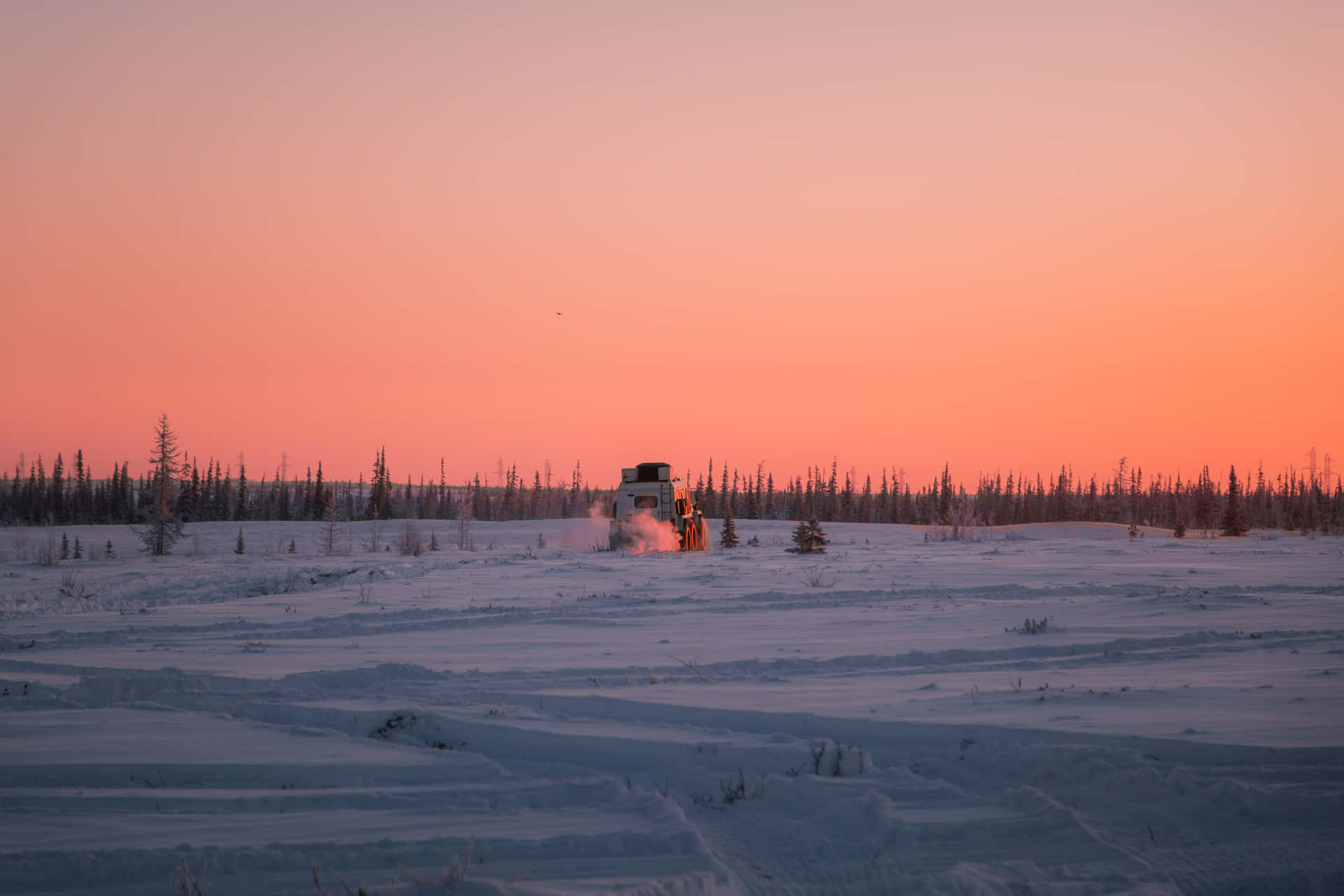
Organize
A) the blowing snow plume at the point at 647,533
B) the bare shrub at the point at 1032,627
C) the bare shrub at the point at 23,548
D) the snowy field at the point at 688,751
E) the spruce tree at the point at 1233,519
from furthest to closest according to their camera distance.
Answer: the spruce tree at the point at 1233,519, the bare shrub at the point at 23,548, the blowing snow plume at the point at 647,533, the bare shrub at the point at 1032,627, the snowy field at the point at 688,751

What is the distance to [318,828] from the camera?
3719mm

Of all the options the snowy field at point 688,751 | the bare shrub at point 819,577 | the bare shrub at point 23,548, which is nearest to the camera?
the snowy field at point 688,751

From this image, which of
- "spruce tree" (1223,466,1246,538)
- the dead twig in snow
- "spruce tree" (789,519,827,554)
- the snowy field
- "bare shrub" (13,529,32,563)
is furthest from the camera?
"spruce tree" (1223,466,1246,538)

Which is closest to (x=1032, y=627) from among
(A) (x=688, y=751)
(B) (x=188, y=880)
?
(A) (x=688, y=751)

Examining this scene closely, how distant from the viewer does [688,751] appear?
15.9ft

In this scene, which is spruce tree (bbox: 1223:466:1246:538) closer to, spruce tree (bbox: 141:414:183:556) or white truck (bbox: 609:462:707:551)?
white truck (bbox: 609:462:707:551)

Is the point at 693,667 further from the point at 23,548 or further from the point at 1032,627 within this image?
the point at 23,548

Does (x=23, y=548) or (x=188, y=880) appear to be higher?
(x=188, y=880)

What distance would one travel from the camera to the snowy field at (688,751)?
11.1 ft

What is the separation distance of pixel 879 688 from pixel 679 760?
219cm

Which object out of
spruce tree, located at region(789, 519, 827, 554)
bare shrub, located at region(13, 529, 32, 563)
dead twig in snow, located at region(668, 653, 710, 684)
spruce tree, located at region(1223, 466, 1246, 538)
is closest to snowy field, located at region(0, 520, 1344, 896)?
dead twig in snow, located at region(668, 653, 710, 684)

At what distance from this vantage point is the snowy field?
3.38 m

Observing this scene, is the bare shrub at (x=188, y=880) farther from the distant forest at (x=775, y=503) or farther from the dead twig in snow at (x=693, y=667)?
the distant forest at (x=775, y=503)

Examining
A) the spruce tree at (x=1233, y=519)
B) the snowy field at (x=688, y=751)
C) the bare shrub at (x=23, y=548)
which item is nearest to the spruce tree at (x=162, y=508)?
the bare shrub at (x=23, y=548)
